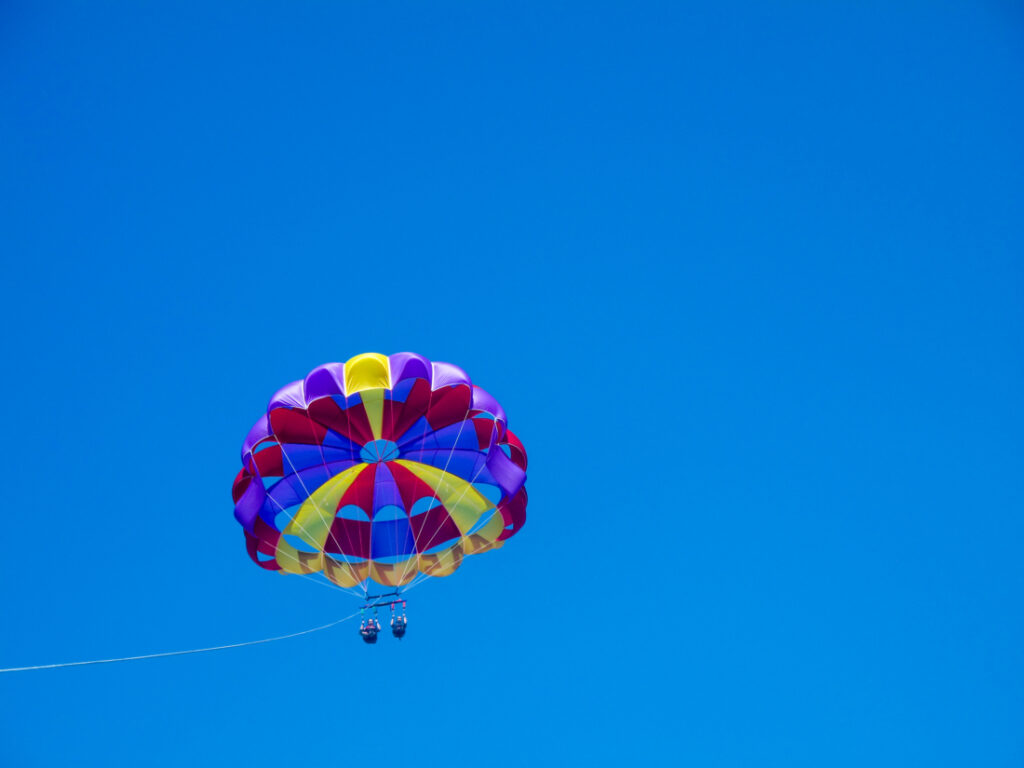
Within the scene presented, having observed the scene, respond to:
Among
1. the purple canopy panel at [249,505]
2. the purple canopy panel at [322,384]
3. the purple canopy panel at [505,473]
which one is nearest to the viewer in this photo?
the purple canopy panel at [322,384]

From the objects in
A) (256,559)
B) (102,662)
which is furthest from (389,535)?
(102,662)

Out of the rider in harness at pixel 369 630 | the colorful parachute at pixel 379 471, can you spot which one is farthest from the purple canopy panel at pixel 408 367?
the rider in harness at pixel 369 630

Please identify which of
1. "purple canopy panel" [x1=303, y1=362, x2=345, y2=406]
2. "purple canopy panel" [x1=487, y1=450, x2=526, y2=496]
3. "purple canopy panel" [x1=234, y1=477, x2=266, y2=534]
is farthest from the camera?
"purple canopy panel" [x1=487, y1=450, x2=526, y2=496]

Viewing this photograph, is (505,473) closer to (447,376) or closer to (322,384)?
(447,376)

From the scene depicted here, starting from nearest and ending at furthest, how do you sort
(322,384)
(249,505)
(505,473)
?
(322,384) → (249,505) → (505,473)

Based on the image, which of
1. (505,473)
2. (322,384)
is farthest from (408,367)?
(505,473)

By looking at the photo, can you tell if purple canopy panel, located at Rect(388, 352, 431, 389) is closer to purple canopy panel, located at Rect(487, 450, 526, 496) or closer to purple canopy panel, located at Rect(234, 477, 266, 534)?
purple canopy panel, located at Rect(487, 450, 526, 496)

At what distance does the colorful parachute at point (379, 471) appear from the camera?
62.2 ft

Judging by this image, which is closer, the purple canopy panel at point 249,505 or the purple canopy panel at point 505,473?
the purple canopy panel at point 249,505

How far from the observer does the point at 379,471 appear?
20.5 metres

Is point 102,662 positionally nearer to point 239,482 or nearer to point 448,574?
point 239,482

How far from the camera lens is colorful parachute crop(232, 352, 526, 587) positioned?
1895cm

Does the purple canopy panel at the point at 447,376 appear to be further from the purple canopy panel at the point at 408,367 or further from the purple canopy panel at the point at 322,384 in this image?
the purple canopy panel at the point at 322,384

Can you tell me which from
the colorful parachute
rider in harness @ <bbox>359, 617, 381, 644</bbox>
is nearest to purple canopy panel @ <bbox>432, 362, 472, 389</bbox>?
the colorful parachute
